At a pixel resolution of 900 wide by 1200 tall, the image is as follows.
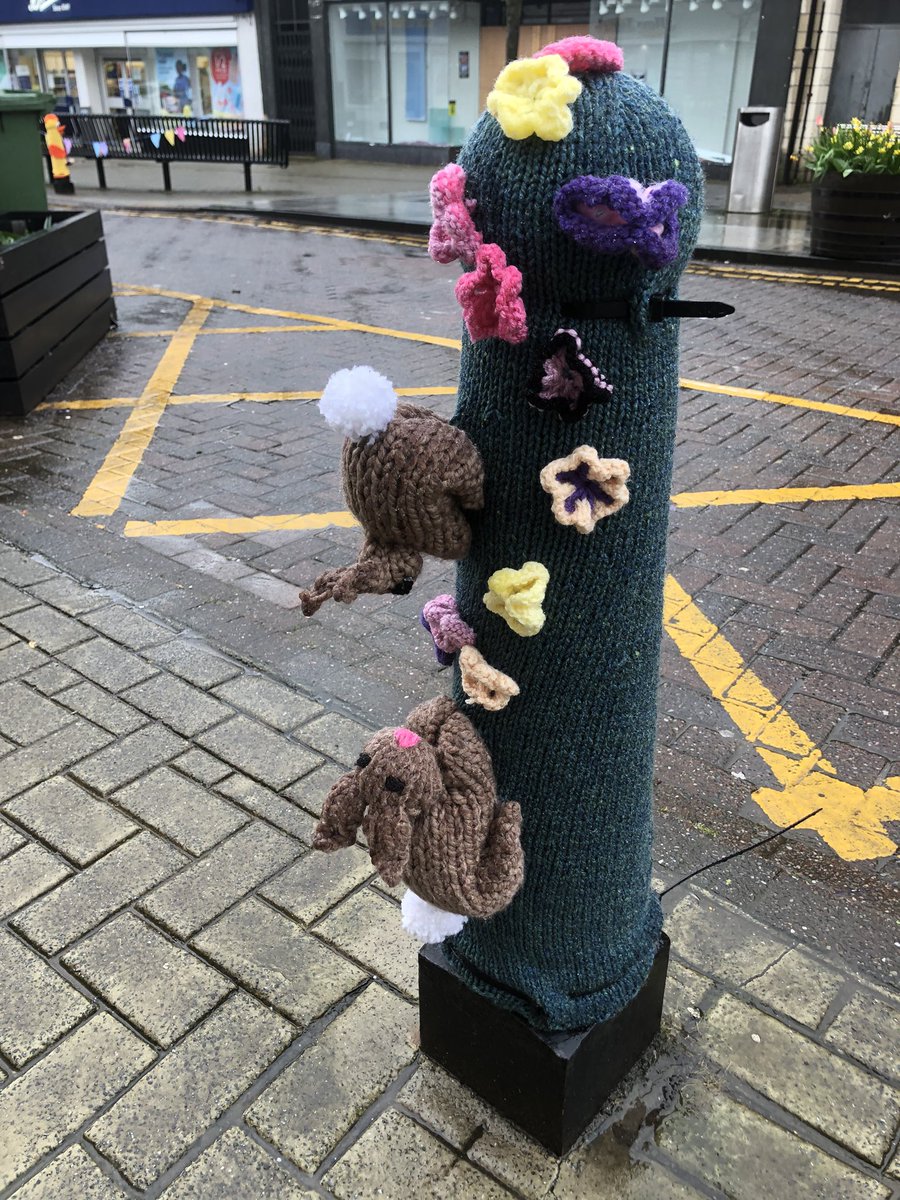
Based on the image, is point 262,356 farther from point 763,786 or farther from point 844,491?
point 763,786

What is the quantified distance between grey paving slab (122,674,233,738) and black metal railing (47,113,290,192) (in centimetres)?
1711

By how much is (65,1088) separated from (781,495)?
4303 mm

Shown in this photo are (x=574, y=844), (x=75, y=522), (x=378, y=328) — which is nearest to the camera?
(x=574, y=844)

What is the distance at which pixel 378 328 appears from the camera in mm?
8727

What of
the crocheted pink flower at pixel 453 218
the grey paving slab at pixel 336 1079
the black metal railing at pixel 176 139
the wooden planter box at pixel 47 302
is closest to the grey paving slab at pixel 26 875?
the grey paving slab at pixel 336 1079

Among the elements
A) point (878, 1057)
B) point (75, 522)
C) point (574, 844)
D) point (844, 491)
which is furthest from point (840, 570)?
point (75, 522)

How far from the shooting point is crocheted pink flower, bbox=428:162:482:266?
143 cm

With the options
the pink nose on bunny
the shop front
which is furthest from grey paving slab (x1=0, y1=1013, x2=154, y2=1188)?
the shop front

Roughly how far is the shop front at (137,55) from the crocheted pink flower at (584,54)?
1045 inches

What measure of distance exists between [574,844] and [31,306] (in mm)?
6159

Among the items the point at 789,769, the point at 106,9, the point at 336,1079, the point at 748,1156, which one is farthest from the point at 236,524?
the point at 106,9

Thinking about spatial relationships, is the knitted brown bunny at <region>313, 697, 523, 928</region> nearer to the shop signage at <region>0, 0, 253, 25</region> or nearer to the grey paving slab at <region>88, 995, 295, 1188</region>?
the grey paving slab at <region>88, 995, 295, 1188</region>

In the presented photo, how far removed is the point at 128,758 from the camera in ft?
10.3

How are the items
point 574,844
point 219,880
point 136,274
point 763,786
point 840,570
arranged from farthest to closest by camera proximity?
point 136,274 → point 840,570 → point 763,786 → point 219,880 → point 574,844
